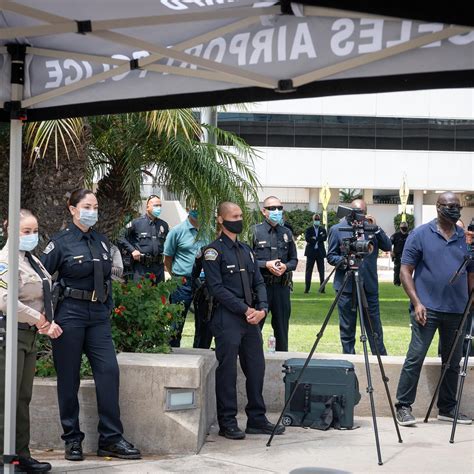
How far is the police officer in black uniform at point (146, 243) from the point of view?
1122 centimetres

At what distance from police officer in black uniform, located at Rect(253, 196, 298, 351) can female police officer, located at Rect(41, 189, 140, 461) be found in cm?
303

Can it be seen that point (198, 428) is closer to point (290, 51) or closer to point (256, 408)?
point (256, 408)

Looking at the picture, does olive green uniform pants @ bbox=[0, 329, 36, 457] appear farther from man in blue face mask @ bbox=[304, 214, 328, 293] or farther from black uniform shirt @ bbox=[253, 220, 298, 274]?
man in blue face mask @ bbox=[304, 214, 328, 293]

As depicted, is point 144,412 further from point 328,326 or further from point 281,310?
point 328,326

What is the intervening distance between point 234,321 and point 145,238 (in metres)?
4.08

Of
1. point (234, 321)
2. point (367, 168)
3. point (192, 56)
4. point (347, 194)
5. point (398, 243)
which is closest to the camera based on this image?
point (192, 56)

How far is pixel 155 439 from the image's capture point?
275 inches

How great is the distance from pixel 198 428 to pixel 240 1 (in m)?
3.69

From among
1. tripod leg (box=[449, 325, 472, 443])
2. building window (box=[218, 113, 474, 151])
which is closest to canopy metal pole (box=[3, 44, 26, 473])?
tripod leg (box=[449, 325, 472, 443])

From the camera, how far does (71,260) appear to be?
256 inches

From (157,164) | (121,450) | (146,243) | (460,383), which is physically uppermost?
(157,164)

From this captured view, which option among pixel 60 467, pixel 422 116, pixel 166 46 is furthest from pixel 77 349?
pixel 422 116

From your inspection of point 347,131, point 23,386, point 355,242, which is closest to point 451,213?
point 355,242

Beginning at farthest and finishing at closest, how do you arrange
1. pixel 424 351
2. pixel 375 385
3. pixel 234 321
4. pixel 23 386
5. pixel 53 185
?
pixel 53 185
pixel 375 385
pixel 424 351
pixel 234 321
pixel 23 386
